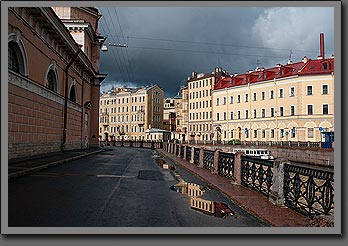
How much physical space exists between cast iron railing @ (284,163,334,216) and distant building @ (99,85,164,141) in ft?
231

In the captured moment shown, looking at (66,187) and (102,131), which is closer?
(66,187)

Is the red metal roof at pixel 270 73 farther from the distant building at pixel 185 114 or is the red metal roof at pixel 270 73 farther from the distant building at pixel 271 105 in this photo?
the distant building at pixel 185 114

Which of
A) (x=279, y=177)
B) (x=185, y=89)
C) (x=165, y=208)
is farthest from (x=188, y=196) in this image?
(x=185, y=89)

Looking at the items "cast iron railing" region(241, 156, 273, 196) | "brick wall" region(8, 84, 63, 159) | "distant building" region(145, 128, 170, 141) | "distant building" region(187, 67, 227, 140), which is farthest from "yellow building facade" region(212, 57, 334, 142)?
"cast iron railing" region(241, 156, 273, 196)

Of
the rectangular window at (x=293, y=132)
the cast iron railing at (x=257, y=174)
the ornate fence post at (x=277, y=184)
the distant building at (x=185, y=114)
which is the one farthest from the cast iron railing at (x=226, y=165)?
the distant building at (x=185, y=114)

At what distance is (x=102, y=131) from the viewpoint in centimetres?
8281

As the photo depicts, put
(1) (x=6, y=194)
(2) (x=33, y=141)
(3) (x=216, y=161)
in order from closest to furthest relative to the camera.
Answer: (1) (x=6, y=194), (3) (x=216, y=161), (2) (x=33, y=141)

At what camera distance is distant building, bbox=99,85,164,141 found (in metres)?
77.1

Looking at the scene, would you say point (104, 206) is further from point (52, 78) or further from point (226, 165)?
point (52, 78)

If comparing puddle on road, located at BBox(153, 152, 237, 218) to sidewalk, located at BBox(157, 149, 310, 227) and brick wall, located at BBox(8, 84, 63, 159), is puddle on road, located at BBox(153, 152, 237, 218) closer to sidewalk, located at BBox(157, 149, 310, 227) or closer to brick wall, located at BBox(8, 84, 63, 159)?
sidewalk, located at BBox(157, 149, 310, 227)

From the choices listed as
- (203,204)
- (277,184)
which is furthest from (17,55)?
(277,184)

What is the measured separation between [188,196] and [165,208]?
5.53 ft

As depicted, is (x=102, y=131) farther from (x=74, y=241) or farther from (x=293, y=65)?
(x=74, y=241)

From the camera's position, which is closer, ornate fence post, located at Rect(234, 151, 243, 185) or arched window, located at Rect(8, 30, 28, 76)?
ornate fence post, located at Rect(234, 151, 243, 185)
